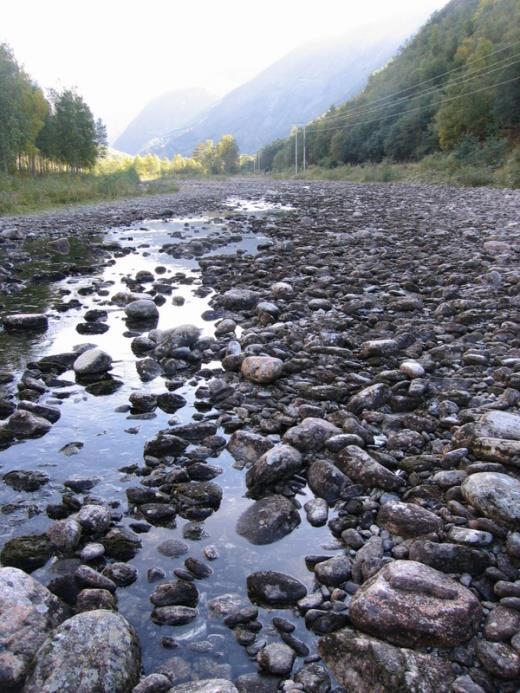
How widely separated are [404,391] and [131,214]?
20281mm

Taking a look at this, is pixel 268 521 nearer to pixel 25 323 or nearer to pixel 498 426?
pixel 498 426

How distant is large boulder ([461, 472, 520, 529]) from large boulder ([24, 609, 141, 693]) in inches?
70.4

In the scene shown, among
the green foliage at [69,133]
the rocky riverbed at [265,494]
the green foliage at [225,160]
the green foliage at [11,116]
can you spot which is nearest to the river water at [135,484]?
the rocky riverbed at [265,494]

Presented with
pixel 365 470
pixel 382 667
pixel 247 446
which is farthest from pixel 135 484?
pixel 382 667

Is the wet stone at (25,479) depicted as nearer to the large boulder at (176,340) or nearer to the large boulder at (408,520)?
the large boulder at (408,520)

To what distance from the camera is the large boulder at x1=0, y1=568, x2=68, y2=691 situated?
1.99 metres

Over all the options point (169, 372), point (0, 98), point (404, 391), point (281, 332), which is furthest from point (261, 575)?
point (0, 98)

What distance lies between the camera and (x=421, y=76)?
231ft

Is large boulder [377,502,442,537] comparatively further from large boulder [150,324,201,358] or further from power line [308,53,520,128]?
power line [308,53,520,128]

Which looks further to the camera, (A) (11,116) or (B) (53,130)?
(B) (53,130)

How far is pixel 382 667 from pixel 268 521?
116 centimetres

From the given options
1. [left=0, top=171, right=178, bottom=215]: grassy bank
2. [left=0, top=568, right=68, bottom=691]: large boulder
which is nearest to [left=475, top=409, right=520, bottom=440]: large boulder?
[left=0, top=568, right=68, bottom=691]: large boulder

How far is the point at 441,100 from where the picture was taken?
58344 mm

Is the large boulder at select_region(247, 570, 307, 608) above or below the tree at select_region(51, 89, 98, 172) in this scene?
below
